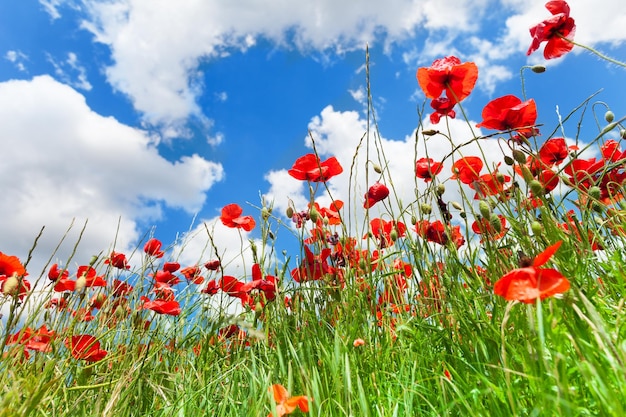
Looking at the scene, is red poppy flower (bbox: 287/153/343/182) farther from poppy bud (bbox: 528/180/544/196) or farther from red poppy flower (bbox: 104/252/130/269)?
red poppy flower (bbox: 104/252/130/269)

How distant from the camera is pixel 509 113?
1.73 m

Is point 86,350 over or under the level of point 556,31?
under

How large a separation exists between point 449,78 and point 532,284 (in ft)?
3.70

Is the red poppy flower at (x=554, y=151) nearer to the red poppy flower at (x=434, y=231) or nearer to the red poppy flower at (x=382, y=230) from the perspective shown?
the red poppy flower at (x=434, y=231)

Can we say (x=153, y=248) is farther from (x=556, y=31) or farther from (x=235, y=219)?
(x=556, y=31)

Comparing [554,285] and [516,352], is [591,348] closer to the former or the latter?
[516,352]

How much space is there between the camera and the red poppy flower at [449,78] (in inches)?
68.2

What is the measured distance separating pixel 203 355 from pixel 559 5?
81.8 inches

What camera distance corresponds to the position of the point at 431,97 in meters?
1.80

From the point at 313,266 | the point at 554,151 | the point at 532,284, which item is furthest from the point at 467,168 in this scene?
the point at 532,284

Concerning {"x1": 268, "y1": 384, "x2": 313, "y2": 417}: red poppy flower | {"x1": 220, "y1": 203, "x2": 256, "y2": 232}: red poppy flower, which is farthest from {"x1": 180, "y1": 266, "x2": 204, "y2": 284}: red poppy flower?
{"x1": 268, "y1": 384, "x2": 313, "y2": 417}: red poppy flower

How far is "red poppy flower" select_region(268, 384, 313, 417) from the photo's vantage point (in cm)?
113

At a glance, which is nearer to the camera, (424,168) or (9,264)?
(9,264)

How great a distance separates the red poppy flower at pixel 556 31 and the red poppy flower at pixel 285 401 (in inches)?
62.0
